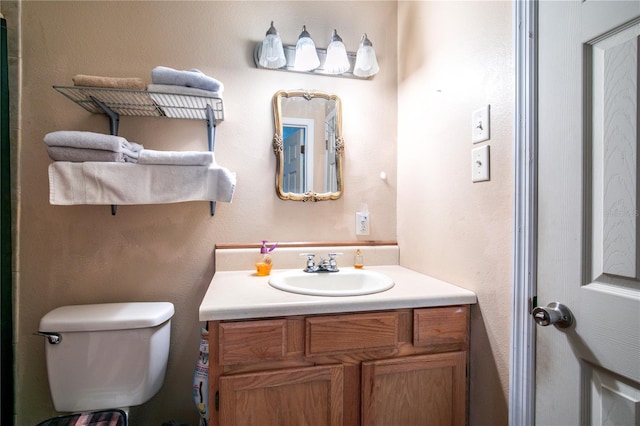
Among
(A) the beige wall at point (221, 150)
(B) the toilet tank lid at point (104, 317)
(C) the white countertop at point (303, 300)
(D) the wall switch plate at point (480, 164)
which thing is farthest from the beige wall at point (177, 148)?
(D) the wall switch plate at point (480, 164)

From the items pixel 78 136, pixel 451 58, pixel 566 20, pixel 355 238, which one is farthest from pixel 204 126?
pixel 566 20

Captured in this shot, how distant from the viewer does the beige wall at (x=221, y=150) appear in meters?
1.27

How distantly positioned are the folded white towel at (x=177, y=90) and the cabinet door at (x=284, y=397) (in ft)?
3.33

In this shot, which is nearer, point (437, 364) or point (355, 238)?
point (437, 364)

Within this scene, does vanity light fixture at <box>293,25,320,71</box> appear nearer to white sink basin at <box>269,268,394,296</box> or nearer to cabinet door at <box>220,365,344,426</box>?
white sink basin at <box>269,268,394,296</box>

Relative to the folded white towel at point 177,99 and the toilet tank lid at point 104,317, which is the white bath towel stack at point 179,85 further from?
the toilet tank lid at point 104,317

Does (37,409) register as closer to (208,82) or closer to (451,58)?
(208,82)


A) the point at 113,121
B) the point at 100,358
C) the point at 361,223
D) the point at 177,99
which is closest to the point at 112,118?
the point at 113,121

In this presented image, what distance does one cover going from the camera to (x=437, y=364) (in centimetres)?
106

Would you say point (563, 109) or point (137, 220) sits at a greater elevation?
point (563, 109)

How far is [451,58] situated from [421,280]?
0.89m

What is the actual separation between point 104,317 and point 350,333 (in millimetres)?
953

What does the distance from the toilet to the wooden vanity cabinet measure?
0.46 meters

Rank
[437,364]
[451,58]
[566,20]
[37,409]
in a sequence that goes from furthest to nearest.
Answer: [37,409], [451,58], [437,364], [566,20]
